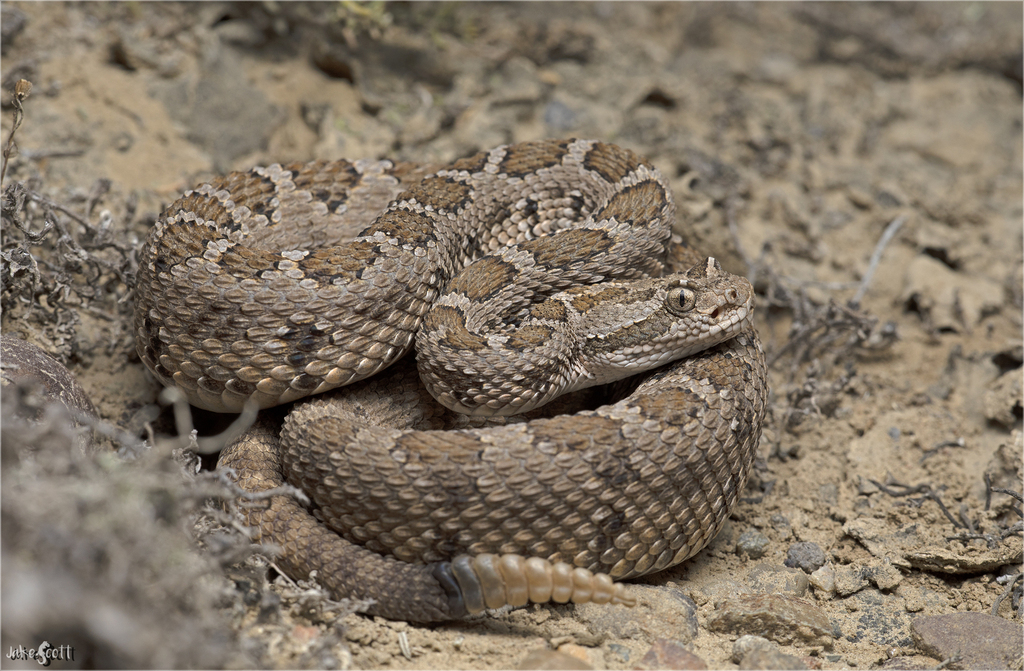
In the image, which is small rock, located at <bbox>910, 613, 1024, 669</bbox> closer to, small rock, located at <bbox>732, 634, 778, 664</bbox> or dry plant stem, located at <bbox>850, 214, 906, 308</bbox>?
small rock, located at <bbox>732, 634, 778, 664</bbox>

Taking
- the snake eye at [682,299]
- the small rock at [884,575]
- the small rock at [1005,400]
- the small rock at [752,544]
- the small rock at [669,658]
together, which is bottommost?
the small rock at [752,544]

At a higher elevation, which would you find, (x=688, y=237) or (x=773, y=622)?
(x=688, y=237)

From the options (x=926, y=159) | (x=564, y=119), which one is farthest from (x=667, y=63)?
(x=926, y=159)

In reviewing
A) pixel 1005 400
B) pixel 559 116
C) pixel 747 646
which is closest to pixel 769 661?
pixel 747 646

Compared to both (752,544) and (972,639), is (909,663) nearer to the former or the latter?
(972,639)

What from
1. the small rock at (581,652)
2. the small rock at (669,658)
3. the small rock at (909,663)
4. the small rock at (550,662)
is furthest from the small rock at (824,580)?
the small rock at (550,662)

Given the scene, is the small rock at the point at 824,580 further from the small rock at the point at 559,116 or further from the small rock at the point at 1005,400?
the small rock at the point at 559,116

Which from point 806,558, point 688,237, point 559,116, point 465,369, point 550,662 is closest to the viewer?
point 550,662
